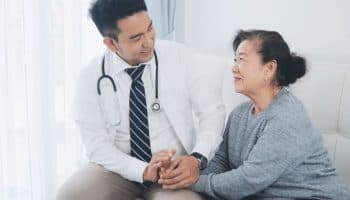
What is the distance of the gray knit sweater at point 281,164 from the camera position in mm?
1411

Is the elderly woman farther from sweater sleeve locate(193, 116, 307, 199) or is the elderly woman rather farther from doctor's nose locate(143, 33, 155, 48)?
doctor's nose locate(143, 33, 155, 48)

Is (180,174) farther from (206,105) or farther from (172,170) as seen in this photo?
(206,105)

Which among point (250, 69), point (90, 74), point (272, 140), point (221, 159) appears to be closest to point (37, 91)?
point (90, 74)

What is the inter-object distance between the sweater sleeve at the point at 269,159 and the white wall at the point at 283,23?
52 centimetres

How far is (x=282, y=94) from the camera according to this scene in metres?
1.51

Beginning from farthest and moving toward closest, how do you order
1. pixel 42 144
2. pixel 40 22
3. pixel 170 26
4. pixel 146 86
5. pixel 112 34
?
pixel 170 26, pixel 42 144, pixel 40 22, pixel 146 86, pixel 112 34

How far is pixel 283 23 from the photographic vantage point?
217 cm

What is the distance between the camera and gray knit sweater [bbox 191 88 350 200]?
141cm

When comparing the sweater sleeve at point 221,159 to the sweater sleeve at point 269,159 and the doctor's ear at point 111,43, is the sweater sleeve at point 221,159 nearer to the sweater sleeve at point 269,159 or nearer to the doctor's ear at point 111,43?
the sweater sleeve at point 269,159

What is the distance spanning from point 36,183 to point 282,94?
119 cm

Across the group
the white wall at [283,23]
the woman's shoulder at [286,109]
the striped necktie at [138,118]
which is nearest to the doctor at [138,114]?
the striped necktie at [138,118]

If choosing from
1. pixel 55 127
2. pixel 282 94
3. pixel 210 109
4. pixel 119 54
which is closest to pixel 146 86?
pixel 119 54

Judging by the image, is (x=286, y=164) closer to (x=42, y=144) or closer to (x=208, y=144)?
(x=208, y=144)

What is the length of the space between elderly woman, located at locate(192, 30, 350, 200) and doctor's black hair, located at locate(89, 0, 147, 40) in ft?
1.28
